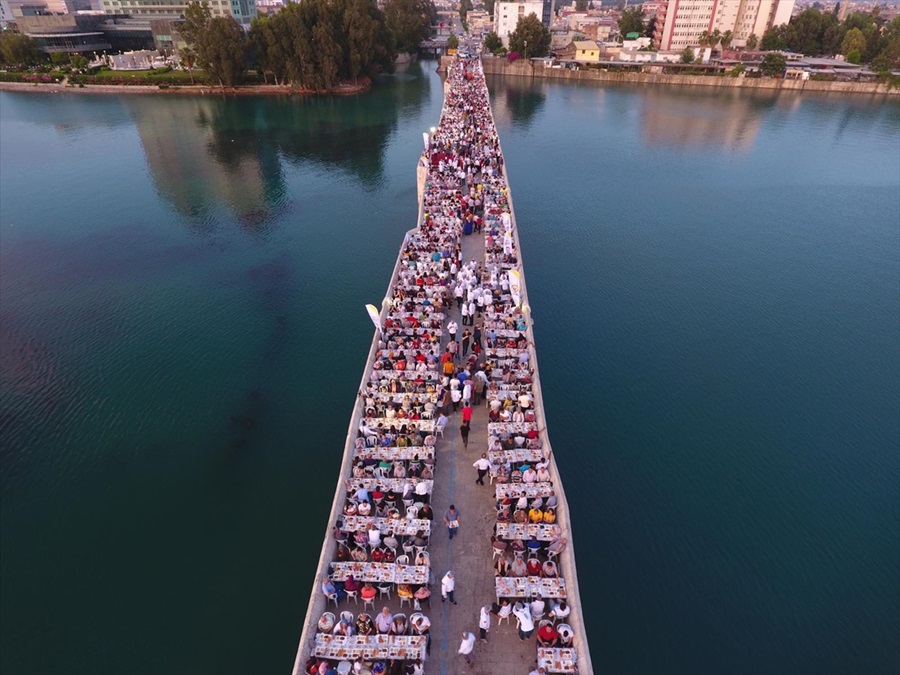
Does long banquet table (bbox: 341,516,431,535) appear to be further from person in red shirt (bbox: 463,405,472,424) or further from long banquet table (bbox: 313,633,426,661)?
person in red shirt (bbox: 463,405,472,424)

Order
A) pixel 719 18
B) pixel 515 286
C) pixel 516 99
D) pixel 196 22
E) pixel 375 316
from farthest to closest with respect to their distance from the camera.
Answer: pixel 719 18 → pixel 516 99 → pixel 196 22 → pixel 515 286 → pixel 375 316

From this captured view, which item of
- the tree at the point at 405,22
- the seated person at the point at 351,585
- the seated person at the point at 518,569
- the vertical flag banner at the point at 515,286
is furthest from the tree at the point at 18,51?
the seated person at the point at 518,569

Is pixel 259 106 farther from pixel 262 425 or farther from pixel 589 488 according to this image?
pixel 589 488

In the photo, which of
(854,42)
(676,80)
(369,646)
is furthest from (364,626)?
(854,42)

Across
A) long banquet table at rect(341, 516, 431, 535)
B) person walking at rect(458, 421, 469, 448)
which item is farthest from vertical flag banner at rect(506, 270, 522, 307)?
long banquet table at rect(341, 516, 431, 535)

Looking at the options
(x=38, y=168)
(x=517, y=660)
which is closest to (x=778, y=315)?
(x=517, y=660)

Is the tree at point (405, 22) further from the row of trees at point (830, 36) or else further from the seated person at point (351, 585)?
the seated person at point (351, 585)

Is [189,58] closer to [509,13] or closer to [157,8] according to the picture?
[157,8]
